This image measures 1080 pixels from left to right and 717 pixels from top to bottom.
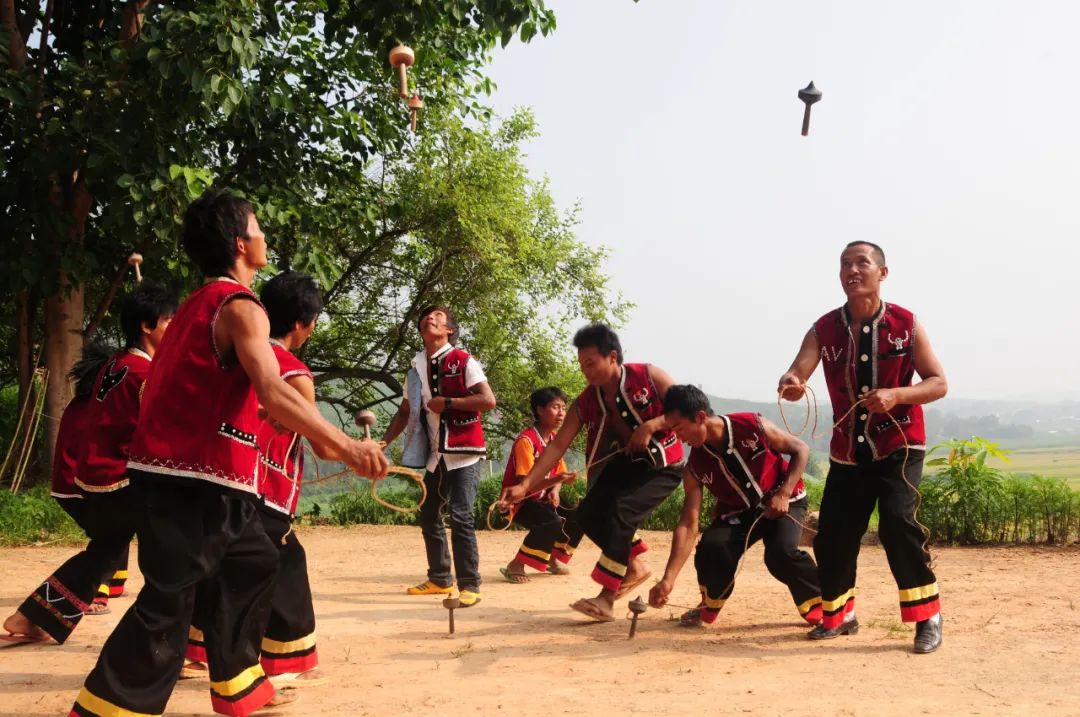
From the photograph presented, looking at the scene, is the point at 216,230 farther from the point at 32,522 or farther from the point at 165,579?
the point at 32,522

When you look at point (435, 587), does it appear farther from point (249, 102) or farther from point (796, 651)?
point (249, 102)

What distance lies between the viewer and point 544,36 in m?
11.3

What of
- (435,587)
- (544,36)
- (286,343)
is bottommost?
(435,587)

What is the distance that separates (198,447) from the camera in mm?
3600

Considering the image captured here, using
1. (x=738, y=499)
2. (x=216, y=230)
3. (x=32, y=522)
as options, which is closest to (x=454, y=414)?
(x=738, y=499)

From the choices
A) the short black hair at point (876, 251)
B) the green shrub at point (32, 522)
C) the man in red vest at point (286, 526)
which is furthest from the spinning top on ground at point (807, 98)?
the green shrub at point (32, 522)

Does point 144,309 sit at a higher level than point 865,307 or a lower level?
lower

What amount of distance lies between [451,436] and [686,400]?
191 cm

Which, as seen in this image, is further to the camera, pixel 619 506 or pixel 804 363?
pixel 619 506

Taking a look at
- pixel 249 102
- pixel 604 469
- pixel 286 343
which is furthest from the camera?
pixel 249 102

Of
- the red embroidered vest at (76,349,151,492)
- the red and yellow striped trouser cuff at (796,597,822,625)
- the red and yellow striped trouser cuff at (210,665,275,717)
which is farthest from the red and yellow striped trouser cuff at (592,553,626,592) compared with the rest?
the red embroidered vest at (76,349,151,492)

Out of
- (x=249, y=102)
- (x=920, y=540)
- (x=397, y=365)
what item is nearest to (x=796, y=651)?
(x=920, y=540)

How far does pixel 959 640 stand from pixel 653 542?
5.52m

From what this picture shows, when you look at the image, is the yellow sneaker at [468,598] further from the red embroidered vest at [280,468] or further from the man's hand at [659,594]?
the red embroidered vest at [280,468]
